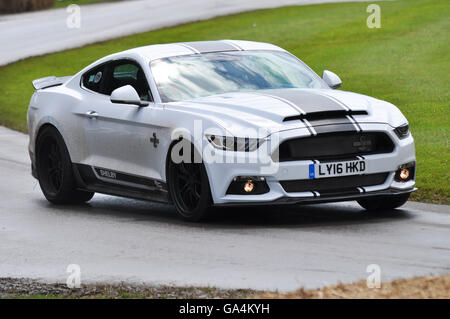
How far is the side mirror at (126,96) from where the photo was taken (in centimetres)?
1099

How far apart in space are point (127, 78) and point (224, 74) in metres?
1.14

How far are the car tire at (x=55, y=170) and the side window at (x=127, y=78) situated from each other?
793 mm

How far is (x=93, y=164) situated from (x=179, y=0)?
114 ft

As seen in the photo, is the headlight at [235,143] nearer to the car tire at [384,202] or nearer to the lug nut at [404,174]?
the lug nut at [404,174]

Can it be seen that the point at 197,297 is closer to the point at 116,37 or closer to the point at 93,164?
the point at 93,164

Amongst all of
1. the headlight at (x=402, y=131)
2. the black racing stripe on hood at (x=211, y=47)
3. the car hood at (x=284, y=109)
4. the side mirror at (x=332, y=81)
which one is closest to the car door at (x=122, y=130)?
the car hood at (x=284, y=109)

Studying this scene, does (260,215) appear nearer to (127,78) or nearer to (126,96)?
(126,96)

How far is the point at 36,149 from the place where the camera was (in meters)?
12.7

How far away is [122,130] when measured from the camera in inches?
444

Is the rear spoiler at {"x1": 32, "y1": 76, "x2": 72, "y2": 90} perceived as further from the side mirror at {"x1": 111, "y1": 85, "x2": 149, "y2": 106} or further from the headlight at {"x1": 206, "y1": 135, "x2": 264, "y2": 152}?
the headlight at {"x1": 206, "y1": 135, "x2": 264, "y2": 152}

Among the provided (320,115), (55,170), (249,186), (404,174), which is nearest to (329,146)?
(320,115)

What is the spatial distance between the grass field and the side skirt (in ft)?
9.02

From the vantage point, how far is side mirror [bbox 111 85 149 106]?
11.0 m
